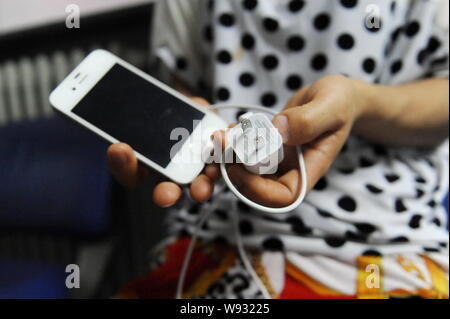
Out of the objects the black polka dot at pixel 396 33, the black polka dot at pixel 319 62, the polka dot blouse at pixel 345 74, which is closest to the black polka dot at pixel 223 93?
the polka dot blouse at pixel 345 74

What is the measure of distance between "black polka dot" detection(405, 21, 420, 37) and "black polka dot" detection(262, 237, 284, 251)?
0.93ft

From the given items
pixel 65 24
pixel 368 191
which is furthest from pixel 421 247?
pixel 65 24

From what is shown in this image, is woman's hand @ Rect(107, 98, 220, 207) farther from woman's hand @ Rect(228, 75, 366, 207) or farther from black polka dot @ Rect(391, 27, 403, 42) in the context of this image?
black polka dot @ Rect(391, 27, 403, 42)

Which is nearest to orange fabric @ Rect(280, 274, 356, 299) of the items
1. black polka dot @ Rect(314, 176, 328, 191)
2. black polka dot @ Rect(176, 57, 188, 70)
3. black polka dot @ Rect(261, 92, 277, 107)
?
black polka dot @ Rect(314, 176, 328, 191)

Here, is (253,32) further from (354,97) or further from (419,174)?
(419,174)

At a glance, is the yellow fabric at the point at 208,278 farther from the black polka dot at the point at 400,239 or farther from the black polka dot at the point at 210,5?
the black polka dot at the point at 210,5

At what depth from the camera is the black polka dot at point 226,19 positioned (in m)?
0.51

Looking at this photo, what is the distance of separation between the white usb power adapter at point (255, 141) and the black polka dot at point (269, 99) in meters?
0.18

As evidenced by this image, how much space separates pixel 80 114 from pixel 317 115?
9.0 inches

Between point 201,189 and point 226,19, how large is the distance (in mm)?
236

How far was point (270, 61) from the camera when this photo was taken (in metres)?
0.52

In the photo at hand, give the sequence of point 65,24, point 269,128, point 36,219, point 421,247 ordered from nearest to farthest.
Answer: point 269,128 → point 421,247 → point 36,219 → point 65,24
